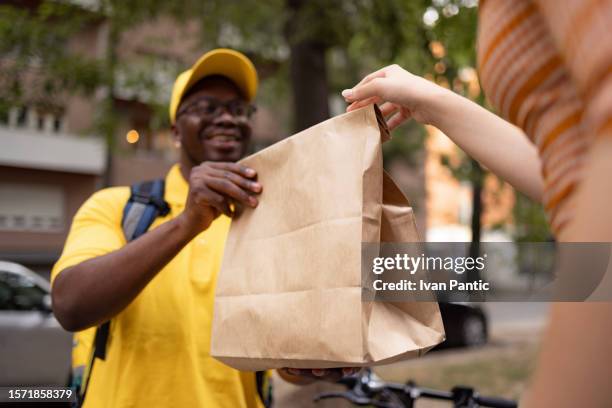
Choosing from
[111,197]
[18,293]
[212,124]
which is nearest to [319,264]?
[111,197]

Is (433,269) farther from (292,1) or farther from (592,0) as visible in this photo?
(292,1)

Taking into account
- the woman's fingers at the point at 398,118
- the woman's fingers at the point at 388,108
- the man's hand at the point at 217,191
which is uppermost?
the woman's fingers at the point at 388,108

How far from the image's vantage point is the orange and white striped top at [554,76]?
0.63m

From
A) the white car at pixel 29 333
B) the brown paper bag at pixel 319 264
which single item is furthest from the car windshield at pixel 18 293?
the brown paper bag at pixel 319 264

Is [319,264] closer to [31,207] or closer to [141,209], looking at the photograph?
[141,209]

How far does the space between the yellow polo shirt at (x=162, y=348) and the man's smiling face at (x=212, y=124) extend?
0.52 metres

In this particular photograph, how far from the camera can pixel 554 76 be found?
0.74 m

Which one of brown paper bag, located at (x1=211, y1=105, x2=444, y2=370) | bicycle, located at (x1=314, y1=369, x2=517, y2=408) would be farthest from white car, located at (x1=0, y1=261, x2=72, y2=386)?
brown paper bag, located at (x1=211, y1=105, x2=444, y2=370)

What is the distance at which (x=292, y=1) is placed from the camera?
6223 mm

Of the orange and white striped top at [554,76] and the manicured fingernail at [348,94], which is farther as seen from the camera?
the manicured fingernail at [348,94]

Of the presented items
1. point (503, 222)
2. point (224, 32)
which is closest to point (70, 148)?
point (224, 32)

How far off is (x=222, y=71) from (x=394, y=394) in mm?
1708

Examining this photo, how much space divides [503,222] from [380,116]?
13.1 metres

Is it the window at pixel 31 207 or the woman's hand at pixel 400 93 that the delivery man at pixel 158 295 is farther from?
the window at pixel 31 207
